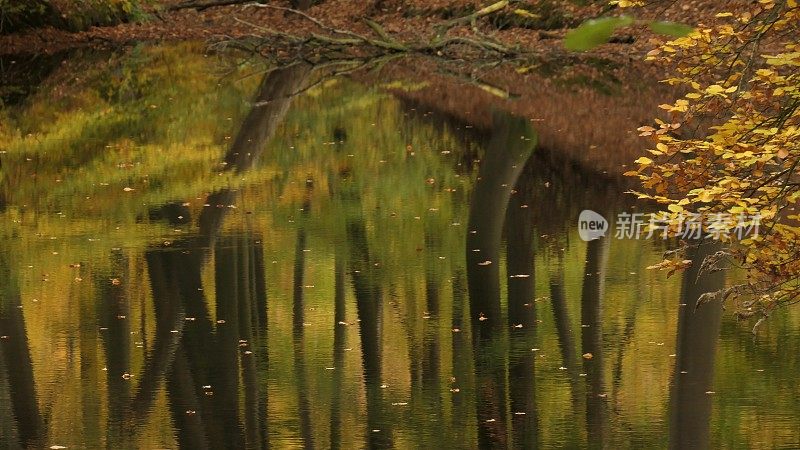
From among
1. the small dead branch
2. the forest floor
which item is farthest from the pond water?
the forest floor

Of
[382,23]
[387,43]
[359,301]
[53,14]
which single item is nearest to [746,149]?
[359,301]

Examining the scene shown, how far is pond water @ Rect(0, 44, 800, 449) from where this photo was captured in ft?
27.4

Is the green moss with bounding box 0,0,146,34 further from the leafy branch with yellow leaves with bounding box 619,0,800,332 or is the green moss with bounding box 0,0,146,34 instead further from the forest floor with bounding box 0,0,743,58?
the leafy branch with yellow leaves with bounding box 619,0,800,332

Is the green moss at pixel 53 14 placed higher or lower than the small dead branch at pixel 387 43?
higher

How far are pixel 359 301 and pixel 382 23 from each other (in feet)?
95.2

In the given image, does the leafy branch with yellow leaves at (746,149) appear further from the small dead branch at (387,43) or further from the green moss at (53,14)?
the green moss at (53,14)

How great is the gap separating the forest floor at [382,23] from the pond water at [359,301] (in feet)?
34.1

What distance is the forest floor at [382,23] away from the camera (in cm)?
3195

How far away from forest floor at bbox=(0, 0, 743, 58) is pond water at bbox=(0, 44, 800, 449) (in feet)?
34.1

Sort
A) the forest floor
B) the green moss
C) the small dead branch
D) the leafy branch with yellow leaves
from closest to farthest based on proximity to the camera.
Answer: the leafy branch with yellow leaves → the small dead branch → the forest floor → the green moss

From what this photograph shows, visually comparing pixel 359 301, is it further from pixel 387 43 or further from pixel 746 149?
pixel 387 43

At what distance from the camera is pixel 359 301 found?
1126cm

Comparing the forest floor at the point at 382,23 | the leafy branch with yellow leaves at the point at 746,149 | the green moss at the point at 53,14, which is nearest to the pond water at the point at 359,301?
the leafy branch with yellow leaves at the point at 746,149

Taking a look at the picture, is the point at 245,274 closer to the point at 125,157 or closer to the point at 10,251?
the point at 10,251
